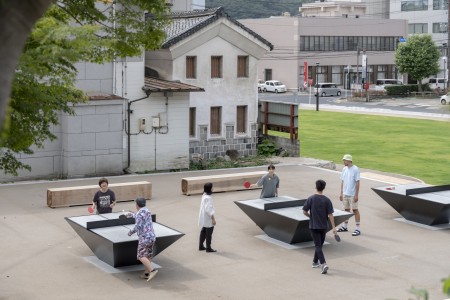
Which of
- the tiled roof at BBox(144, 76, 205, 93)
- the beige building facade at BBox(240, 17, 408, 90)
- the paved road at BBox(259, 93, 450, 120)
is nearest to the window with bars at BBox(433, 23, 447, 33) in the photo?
the beige building facade at BBox(240, 17, 408, 90)

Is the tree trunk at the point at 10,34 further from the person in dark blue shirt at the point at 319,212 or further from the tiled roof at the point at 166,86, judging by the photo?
the tiled roof at the point at 166,86

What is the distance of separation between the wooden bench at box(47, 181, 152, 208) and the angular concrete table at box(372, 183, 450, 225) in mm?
7186

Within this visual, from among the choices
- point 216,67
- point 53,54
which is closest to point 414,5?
point 216,67

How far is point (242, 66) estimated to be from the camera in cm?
3497

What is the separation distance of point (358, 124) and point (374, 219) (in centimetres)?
2910

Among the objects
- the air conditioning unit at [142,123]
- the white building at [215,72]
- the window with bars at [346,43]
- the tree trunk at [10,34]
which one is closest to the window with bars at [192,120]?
the white building at [215,72]

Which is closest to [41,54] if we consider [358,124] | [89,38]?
[89,38]

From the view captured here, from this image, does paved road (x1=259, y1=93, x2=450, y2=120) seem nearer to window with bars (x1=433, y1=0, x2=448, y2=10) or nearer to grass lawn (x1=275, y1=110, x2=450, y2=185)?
grass lawn (x1=275, y1=110, x2=450, y2=185)

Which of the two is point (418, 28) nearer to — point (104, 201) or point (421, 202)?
point (421, 202)

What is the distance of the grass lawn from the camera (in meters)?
32.7

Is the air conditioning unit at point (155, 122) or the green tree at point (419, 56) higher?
the green tree at point (419, 56)

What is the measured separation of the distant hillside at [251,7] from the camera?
139500 millimetres

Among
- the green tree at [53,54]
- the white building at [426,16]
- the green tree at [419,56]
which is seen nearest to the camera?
the green tree at [53,54]

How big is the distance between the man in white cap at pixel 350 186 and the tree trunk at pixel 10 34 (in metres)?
14.4
